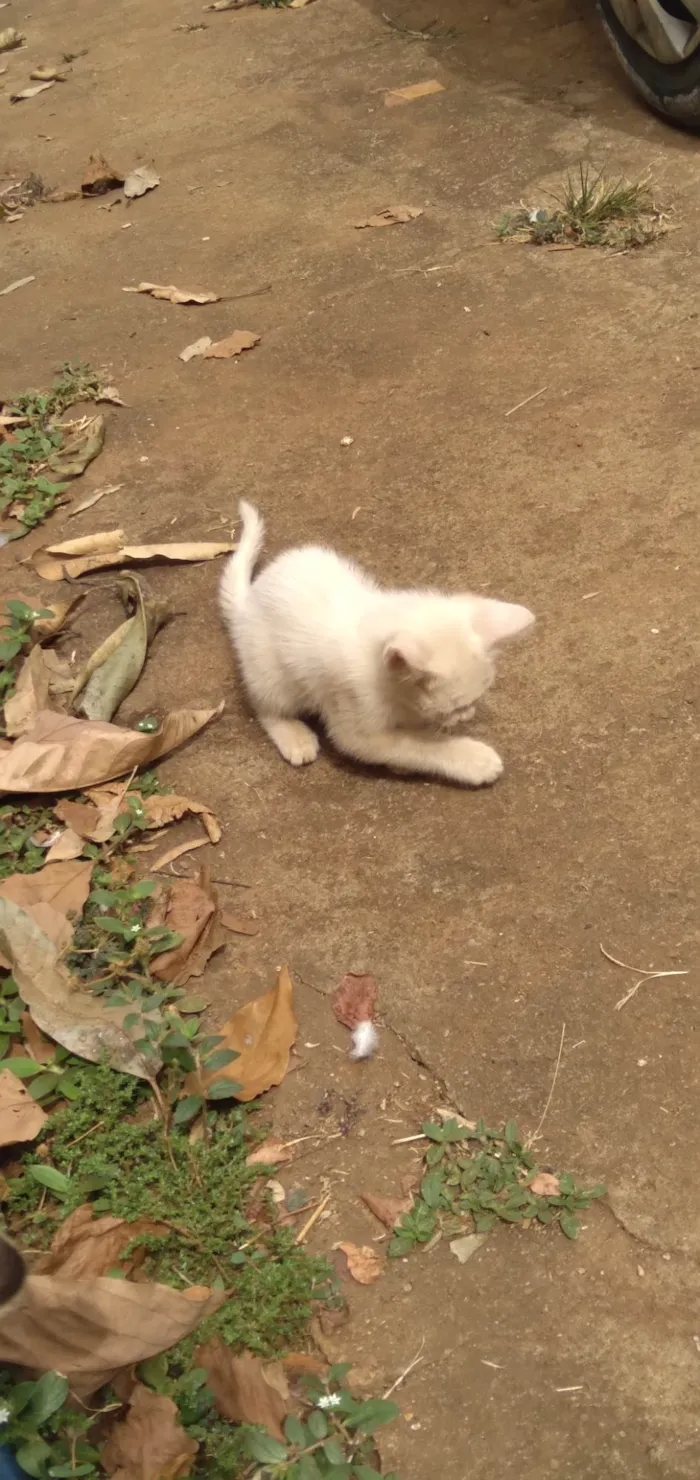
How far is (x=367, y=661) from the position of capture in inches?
117

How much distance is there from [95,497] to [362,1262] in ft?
9.95

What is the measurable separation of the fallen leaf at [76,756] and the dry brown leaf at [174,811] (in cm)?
15

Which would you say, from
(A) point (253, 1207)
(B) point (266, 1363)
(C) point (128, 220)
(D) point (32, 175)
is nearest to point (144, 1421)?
(B) point (266, 1363)

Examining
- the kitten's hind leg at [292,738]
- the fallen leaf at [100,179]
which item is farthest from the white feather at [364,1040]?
the fallen leaf at [100,179]

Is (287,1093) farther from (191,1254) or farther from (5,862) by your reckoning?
(5,862)

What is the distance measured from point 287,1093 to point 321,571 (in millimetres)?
1462

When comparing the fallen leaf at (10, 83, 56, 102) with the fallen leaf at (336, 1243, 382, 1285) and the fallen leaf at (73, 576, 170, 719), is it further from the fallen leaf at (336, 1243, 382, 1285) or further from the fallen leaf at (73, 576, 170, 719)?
the fallen leaf at (336, 1243, 382, 1285)

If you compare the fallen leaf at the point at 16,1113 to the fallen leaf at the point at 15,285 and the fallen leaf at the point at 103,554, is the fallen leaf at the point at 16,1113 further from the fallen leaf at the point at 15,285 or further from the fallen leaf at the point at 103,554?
the fallen leaf at the point at 15,285

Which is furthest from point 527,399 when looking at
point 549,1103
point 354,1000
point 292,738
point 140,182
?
point 140,182

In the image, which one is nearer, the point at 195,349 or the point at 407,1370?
the point at 407,1370

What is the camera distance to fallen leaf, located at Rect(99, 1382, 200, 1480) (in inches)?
74.6

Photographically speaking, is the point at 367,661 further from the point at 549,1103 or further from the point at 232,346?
the point at 232,346

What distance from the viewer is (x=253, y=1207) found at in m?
2.30

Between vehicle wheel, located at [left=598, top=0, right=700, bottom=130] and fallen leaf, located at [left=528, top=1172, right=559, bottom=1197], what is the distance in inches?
195
